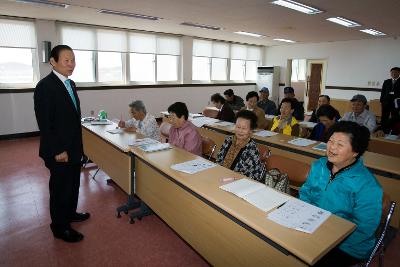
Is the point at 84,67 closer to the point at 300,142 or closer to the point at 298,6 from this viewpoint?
the point at 298,6

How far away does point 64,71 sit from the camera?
7.68 feet

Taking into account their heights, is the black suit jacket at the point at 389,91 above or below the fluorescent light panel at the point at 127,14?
below

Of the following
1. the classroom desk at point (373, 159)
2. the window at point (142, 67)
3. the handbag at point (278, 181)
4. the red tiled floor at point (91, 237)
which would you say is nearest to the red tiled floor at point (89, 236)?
the red tiled floor at point (91, 237)

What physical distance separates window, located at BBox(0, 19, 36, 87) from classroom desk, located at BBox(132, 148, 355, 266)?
5125 mm

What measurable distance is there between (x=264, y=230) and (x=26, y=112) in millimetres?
6603

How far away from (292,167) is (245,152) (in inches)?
16.8

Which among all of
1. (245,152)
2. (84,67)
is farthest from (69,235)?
(84,67)

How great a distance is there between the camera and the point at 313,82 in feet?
35.3

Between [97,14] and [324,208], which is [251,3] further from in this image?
[324,208]

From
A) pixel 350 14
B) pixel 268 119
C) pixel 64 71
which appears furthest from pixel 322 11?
pixel 64 71

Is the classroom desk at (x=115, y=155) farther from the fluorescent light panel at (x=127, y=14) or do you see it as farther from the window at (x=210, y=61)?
the window at (x=210, y=61)

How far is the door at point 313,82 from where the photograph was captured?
1046 cm

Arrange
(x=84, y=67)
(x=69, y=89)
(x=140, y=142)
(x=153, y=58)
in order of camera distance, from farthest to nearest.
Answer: (x=153, y=58) → (x=84, y=67) → (x=140, y=142) → (x=69, y=89)

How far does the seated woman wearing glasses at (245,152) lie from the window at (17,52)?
5.79 m
